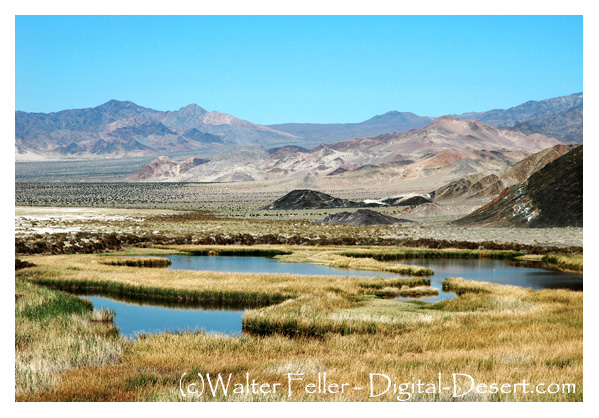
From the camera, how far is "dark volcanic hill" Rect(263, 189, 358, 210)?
365 feet

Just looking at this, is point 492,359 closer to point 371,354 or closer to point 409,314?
point 371,354

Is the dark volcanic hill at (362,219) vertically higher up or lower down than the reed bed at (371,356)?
higher up

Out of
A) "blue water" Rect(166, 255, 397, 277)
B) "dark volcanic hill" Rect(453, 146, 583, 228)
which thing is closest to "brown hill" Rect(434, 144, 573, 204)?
"dark volcanic hill" Rect(453, 146, 583, 228)

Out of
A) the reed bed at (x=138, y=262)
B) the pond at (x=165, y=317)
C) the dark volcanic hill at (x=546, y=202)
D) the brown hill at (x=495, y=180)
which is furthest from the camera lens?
the brown hill at (x=495, y=180)

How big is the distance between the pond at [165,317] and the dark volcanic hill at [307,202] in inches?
3456

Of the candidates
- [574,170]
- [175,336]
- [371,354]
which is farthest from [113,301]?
[574,170]

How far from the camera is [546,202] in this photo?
5647 cm

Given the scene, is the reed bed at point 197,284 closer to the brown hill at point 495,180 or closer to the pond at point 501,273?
the pond at point 501,273

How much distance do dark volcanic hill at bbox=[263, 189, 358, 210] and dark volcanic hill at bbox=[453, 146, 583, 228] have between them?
4770 centimetres

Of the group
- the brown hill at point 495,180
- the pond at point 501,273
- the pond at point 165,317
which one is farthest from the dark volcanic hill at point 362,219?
the pond at point 165,317

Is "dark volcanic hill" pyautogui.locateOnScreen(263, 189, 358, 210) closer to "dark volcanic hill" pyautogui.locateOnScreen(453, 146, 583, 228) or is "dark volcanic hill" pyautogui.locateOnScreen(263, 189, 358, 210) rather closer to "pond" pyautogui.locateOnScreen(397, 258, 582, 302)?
"dark volcanic hill" pyautogui.locateOnScreen(453, 146, 583, 228)

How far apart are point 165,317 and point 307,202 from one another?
307 feet

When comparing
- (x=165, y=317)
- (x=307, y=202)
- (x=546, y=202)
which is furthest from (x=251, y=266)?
(x=307, y=202)

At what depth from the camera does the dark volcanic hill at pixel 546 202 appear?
53344 millimetres
